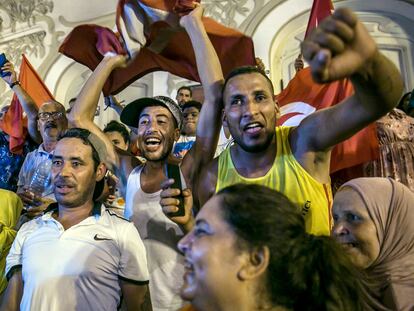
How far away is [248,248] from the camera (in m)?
1.18

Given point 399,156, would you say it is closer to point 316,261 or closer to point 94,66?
point 316,261

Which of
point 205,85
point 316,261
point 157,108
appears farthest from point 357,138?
point 316,261

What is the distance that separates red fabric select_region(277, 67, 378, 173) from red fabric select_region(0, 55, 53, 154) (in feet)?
7.57

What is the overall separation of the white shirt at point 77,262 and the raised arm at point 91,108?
19.6 inches

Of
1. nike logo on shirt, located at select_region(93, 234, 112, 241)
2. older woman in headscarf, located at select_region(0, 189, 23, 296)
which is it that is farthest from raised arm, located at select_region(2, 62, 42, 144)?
nike logo on shirt, located at select_region(93, 234, 112, 241)

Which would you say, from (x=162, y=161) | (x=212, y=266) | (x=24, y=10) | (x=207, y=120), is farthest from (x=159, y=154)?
(x=24, y=10)

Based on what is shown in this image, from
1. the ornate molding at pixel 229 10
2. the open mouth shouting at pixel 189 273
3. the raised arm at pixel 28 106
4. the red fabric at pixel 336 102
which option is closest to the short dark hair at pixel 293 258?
the open mouth shouting at pixel 189 273

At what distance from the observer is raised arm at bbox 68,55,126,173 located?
2.36 metres

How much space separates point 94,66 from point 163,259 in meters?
1.52

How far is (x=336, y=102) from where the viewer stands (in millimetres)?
2854

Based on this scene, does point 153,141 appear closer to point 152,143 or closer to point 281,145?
point 152,143

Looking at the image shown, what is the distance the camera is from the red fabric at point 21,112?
4094 mm

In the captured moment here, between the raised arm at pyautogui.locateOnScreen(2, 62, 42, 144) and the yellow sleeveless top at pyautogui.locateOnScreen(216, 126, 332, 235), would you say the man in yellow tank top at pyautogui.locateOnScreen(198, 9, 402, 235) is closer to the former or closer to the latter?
the yellow sleeveless top at pyautogui.locateOnScreen(216, 126, 332, 235)

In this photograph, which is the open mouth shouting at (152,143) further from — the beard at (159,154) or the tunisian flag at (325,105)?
the tunisian flag at (325,105)
